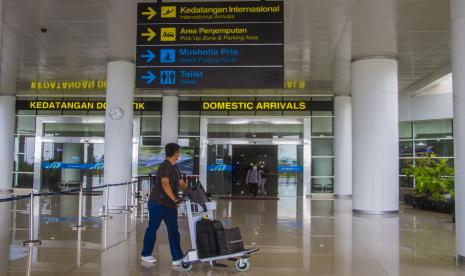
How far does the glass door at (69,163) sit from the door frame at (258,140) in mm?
5318

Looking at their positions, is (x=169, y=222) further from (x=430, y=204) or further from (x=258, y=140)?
(x=258, y=140)

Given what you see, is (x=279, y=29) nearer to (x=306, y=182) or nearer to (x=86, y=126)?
(x=306, y=182)

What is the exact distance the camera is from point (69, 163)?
25188 mm

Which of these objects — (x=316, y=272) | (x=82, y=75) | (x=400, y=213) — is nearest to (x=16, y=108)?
(x=82, y=75)

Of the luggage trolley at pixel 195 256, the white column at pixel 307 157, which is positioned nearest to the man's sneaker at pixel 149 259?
the luggage trolley at pixel 195 256

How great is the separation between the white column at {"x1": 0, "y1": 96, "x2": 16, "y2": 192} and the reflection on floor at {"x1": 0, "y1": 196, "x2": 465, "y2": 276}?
9995mm

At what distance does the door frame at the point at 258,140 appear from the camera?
2380 centimetres

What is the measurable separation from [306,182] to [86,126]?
11.2 metres

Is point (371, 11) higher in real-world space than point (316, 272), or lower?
higher

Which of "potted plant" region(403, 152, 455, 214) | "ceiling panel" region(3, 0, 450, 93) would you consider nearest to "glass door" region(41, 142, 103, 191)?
"ceiling panel" region(3, 0, 450, 93)

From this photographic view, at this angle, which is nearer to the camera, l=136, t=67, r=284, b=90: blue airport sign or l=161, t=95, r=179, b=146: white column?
l=136, t=67, r=284, b=90: blue airport sign

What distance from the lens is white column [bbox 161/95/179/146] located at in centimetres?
2281

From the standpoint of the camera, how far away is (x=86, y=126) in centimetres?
2536

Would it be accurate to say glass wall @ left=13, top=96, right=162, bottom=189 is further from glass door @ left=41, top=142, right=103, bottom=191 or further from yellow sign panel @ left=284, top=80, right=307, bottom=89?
yellow sign panel @ left=284, top=80, right=307, bottom=89
